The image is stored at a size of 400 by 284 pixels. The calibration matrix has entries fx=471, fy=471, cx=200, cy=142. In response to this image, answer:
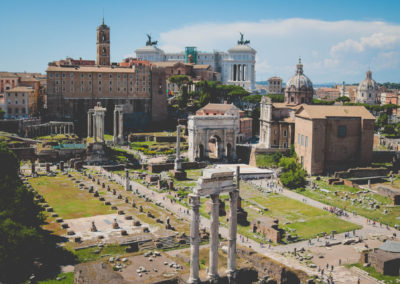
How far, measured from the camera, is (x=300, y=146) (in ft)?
196

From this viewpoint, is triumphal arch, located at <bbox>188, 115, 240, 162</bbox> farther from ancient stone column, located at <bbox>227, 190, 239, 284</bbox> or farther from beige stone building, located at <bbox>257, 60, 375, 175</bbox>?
ancient stone column, located at <bbox>227, 190, 239, 284</bbox>

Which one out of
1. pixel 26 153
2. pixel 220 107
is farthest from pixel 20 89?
pixel 220 107

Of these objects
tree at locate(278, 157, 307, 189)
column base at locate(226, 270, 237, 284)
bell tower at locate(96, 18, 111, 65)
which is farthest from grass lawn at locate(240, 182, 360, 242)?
bell tower at locate(96, 18, 111, 65)

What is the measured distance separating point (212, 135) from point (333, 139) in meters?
17.2

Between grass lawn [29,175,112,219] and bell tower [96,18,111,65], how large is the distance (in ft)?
175

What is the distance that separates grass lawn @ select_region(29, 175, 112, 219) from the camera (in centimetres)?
3984

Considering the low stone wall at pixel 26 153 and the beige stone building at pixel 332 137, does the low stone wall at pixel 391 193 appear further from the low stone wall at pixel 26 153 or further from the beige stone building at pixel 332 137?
the low stone wall at pixel 26 153

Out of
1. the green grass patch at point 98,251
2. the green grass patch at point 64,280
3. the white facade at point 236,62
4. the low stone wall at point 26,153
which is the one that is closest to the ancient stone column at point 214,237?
the green grass patch at point 64,280

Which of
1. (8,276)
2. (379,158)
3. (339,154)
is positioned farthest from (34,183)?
(379,158)

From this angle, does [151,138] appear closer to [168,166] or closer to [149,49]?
[168,166]

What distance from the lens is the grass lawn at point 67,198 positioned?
131ft

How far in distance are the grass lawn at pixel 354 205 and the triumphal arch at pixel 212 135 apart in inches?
706

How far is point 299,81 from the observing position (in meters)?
72.1

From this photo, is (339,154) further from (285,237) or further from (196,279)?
(196,279)
